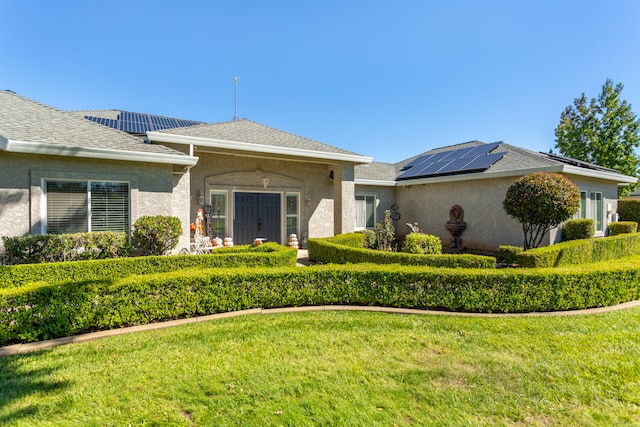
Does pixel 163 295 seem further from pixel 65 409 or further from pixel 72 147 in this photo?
pixel 72 147

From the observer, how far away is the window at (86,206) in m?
7.35

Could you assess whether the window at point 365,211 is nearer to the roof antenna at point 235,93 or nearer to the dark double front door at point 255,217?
the dark double front door at point 255,217

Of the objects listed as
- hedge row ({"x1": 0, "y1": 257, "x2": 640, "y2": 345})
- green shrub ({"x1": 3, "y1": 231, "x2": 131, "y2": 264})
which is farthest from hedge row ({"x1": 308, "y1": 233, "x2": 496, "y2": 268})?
green shrub ({"x1": 3, "y1": 231, "x2": 131, "y2": 264})

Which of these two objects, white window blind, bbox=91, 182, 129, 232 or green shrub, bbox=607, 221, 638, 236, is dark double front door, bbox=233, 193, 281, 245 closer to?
white window blind, bbox=91, 182, 129, 232

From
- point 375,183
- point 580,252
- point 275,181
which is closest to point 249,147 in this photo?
point 275,181

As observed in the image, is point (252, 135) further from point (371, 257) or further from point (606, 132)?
point (606, 132)

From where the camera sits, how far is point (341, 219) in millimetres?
12289

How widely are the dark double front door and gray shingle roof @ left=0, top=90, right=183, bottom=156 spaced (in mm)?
4063

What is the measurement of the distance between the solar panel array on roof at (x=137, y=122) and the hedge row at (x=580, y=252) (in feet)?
41.7

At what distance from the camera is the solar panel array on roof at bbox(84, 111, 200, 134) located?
11062 mm

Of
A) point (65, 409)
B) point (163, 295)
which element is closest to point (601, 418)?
point (65, 409)

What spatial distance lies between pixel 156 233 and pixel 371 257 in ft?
18.5

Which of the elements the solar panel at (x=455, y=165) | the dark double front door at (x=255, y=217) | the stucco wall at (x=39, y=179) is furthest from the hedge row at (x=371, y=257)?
the solar panel at (x=455, y=165)

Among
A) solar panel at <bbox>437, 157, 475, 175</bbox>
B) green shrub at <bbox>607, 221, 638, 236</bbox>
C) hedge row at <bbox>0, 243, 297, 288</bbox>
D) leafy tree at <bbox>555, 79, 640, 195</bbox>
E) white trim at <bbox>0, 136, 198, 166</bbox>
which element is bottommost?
hedge row at <bbox>0, 243, 297, 288</bbox>
